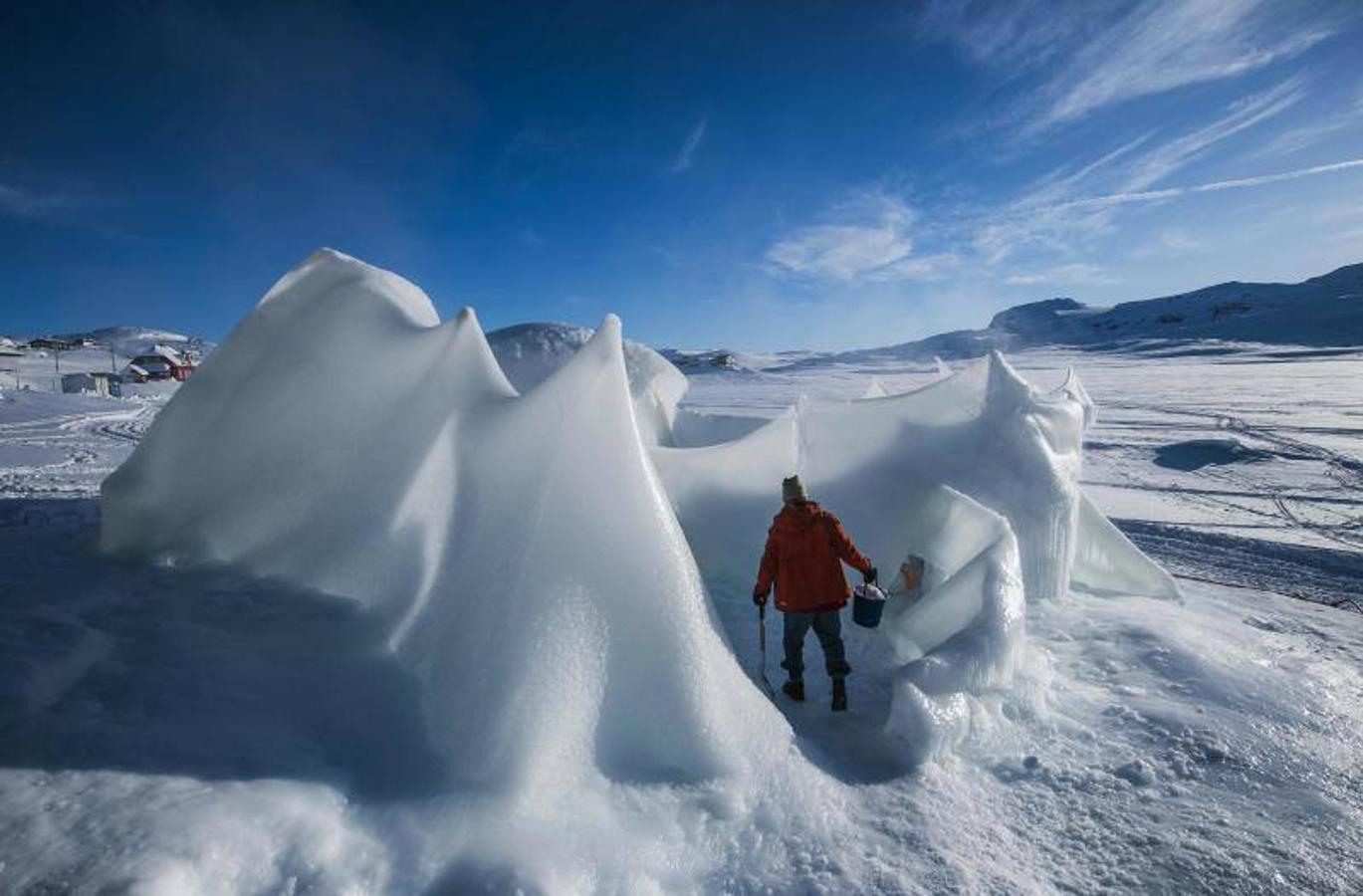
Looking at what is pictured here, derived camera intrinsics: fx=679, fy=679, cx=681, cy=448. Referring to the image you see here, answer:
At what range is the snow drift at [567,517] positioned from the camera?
3084 millimetres

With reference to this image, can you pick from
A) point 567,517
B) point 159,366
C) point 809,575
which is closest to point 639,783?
point 567,517

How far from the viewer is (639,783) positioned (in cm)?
296

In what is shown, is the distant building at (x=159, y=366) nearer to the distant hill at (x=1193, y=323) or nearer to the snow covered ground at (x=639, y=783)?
the snow covered ground at (x=639, y=783)

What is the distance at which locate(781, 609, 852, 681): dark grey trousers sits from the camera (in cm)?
410

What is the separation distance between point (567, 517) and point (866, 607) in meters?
2.41

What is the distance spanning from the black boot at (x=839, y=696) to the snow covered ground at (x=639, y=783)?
10 centimetres

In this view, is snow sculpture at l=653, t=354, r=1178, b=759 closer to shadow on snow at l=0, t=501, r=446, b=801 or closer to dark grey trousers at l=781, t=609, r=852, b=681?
dark grey trousers at l=781, t=609, r=852, b=681

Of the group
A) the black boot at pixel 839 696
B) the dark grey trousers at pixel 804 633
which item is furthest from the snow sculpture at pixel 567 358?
the black boot at pixel 839 696

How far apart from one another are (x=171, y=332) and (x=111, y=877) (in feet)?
494

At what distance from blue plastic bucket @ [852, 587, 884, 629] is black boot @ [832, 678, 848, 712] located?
0.75m

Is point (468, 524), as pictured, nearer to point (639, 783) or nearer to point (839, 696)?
point (639, 783)

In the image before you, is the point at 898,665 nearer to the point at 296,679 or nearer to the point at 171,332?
the point at 296,679

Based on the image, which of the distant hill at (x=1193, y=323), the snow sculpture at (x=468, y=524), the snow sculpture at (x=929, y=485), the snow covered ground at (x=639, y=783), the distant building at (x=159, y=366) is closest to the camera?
the snow covered ground at (x=639, y=783)

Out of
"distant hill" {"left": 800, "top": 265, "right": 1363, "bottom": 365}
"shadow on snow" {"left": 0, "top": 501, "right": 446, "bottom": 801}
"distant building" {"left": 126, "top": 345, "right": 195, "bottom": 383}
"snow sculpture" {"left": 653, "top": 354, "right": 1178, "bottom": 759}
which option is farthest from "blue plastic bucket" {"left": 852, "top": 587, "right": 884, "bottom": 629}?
"distant building" {"left": 126, "top": 345, "right": 195, "bottom": 383}
